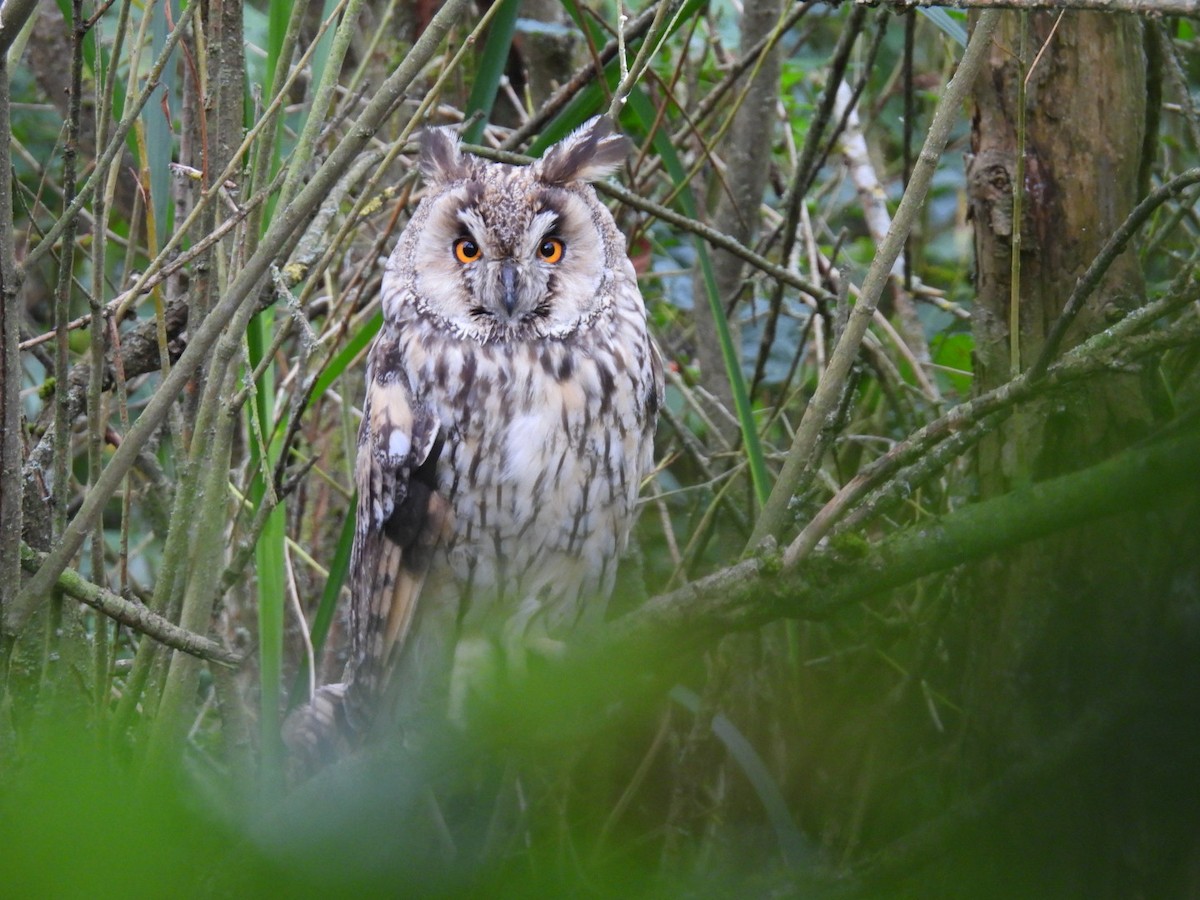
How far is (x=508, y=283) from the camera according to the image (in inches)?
78.7

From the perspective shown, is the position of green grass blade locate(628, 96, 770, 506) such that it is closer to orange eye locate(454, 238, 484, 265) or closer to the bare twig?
the bare twig

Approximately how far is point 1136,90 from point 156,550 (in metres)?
2.77

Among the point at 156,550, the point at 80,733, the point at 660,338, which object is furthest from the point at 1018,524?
the point at 156,550

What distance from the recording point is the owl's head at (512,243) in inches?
78.2

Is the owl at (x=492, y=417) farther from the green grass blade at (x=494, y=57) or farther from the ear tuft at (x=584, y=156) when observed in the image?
the green grass blade at (x=494, y=57)

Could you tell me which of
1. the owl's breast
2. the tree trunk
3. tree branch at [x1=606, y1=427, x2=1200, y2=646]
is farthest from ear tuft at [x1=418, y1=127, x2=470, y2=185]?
the tree trunk

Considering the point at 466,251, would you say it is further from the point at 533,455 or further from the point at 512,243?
the point at 533,455

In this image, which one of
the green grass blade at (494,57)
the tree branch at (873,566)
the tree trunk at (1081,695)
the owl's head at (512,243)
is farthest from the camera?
the owl's head at (512,243)

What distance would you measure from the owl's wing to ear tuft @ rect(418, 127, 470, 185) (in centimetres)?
32

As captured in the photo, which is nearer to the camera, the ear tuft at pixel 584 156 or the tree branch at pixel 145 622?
the tree branch at pixel 145 622

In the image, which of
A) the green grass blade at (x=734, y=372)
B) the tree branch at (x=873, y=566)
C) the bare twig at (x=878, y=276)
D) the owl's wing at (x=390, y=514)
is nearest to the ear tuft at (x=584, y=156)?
the green grass blade at (x=734, y=372)

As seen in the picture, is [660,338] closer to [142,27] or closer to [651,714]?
[142,27]

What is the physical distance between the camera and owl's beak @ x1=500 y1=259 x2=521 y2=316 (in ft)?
6.56

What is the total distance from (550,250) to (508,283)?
0.11 meters
